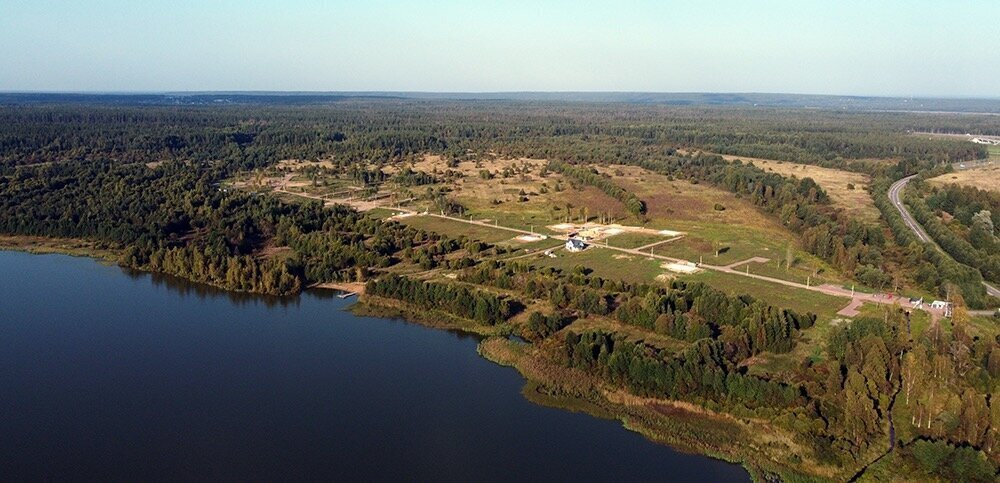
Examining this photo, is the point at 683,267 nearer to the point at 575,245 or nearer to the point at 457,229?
the point at 575,245

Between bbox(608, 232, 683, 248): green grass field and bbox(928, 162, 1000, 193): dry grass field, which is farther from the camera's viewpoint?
bbox(928, 162, 1000, 193): dry grass field

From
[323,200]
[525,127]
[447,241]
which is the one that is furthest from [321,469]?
[525,127]

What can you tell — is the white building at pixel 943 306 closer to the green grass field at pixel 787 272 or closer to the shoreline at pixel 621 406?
the green grass field at pixel 787 272

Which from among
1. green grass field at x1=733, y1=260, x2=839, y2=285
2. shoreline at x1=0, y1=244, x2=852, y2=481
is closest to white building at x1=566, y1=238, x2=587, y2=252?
green grass field at x1=733, y1=260, x2=839, y2=285

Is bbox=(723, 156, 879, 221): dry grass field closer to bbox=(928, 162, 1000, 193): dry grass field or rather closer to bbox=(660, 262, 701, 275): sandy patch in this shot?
bbox=(928, 162, 1000, 193): dry grass field

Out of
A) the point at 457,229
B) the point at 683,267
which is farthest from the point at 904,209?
the point at 457,229

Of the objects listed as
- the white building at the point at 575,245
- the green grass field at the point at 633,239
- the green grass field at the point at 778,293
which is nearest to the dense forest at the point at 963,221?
the green grass field at the point at 778,293
